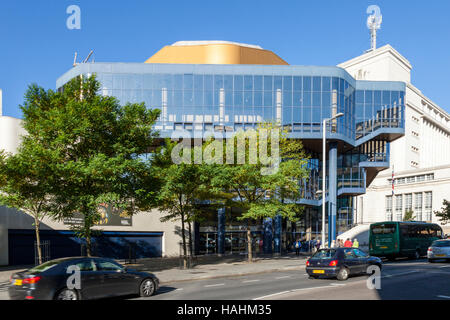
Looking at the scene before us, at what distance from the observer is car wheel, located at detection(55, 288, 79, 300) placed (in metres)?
12.0

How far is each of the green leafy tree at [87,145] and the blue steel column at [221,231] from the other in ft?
69.2

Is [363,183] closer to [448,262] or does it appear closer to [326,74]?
[326,74]

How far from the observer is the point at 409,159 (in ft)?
366

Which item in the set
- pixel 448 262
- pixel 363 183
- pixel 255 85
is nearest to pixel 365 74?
pixel 363 183

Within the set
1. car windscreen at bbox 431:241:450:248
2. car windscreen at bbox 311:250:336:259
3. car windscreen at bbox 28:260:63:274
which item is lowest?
car windscreen at bbox 431:241:450:248

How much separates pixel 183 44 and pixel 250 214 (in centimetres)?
3577

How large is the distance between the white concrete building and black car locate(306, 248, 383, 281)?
7378cm

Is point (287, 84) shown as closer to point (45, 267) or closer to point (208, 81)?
point (208, 81)

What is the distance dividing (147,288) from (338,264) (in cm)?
815

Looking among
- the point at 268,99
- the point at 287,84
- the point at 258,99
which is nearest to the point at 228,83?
the point at 258,99

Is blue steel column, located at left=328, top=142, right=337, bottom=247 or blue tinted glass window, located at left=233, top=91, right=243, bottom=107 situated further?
blue steel column, located at left=328, top=142, right=337, bottom=247

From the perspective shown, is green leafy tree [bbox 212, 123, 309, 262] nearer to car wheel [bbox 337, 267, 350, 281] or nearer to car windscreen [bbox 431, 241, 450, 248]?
car windscreen [bbox 431, 241, 450, 248]

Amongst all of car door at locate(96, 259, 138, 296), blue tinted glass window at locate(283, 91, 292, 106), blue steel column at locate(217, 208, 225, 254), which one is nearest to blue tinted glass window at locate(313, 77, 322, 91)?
blue tinted glass window at locate(283, 91, 292, 106)

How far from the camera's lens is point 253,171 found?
1105 inches
